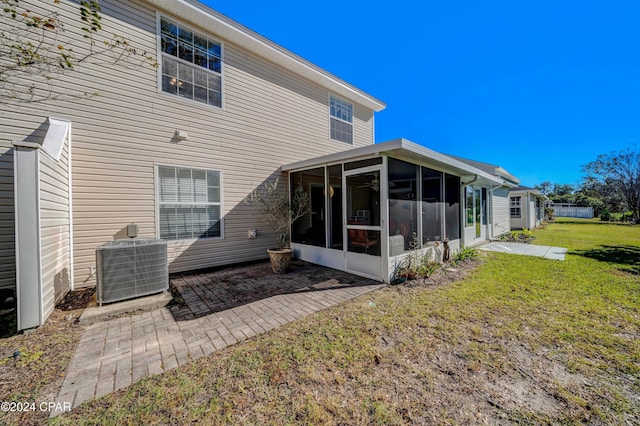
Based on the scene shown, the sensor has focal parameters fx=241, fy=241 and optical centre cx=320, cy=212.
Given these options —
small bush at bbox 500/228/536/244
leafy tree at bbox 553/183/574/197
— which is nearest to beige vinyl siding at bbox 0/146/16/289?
small bush at bbox 500/228/536/244

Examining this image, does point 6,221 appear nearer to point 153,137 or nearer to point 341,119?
point 153,137

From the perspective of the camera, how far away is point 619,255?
23.9 feet

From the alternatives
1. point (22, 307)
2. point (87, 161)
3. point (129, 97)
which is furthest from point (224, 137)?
point (22, 307)

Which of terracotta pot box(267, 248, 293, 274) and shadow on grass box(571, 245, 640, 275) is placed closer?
terracotta pot box(267, 248, 293, 274)

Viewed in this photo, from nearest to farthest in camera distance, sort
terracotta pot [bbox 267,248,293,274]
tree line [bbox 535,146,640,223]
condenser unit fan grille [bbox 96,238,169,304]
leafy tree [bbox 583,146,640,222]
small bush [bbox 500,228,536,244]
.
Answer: condenser unit fan grille [bbox 96,238,169,304], terracotta pot [bbox 267,248,293,274], small bush [bbox 500,228,536,244], leafy tree [bbox 583,146,640,222], tree line [bbox 535,146,640,223]

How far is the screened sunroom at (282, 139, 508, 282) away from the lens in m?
4.86

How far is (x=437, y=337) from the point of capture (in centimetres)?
286

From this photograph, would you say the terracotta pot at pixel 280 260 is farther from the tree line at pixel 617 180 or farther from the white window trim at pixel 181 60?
the tree line at pixel 617 180

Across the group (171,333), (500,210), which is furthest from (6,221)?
(500,210)

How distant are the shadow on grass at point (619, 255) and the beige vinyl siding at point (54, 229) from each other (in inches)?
427

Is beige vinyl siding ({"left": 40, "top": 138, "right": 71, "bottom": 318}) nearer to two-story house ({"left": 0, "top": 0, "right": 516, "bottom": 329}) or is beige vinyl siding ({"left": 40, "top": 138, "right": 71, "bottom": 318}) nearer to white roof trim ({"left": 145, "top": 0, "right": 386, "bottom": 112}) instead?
two-story house ({"left": 0, "top": 0, "right": 516, "bottom": 329})

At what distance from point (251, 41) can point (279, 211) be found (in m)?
4.47

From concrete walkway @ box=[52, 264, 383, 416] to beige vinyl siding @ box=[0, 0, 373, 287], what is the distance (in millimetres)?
1806

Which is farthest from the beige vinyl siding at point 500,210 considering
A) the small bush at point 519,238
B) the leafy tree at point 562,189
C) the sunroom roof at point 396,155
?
the leafy tree at point 562,189
